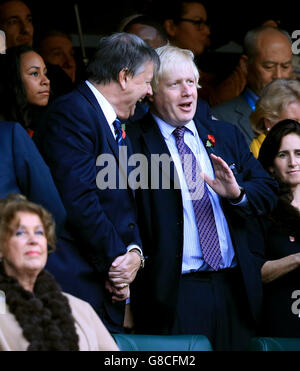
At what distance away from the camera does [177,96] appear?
4.75 meters

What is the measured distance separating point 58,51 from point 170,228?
225 cm

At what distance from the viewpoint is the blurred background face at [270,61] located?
20.3 ft

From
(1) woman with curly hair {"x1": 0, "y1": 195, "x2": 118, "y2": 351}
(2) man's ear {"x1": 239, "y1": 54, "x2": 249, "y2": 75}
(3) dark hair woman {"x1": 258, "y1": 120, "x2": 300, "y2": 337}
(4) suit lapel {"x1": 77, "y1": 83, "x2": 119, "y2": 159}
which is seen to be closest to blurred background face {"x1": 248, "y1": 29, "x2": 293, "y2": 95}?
(2) man's ear {"x1": 239, "y1": 54, "x2": 249, "y2": 75}

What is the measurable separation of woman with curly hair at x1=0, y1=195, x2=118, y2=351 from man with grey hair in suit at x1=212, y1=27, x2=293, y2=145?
2.75 m

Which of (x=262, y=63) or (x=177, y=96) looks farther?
(x=262, y=63)

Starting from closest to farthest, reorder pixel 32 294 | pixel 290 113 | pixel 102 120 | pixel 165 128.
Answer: pixel 32 294 < pixel 102 120 < pixel 165 128 < pixel 290 113

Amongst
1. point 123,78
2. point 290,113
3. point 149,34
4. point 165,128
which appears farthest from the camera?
point 149,34

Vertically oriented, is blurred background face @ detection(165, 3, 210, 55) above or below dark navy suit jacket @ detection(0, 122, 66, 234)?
above

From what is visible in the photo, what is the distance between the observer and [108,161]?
4.27m

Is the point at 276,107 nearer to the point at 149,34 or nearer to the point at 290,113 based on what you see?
the point at 290,113

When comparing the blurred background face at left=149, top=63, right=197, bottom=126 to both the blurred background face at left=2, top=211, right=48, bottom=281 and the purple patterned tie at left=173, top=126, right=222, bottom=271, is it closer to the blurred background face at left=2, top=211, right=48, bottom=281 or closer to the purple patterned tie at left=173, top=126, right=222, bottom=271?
the purple patterned tie at left=173, top=126, right=222, bottom=271

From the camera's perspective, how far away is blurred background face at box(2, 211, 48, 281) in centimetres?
340

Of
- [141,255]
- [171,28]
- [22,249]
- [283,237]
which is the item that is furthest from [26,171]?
[171,28]

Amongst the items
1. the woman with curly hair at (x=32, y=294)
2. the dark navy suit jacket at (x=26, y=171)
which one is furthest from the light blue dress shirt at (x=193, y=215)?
the woman with curly hair at (x=32, y=294)
